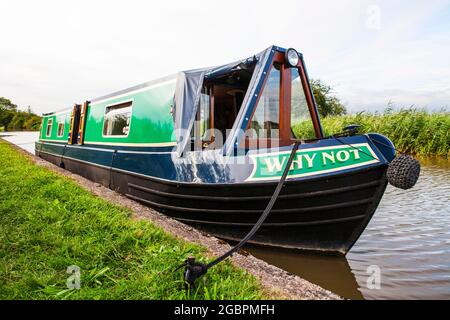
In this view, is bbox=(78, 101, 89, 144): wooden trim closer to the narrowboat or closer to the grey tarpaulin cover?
the narrowboat

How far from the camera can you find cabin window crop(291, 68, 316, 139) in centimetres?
486

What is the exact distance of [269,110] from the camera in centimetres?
468

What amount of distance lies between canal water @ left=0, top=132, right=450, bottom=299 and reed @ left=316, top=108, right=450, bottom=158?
7192 millimetres

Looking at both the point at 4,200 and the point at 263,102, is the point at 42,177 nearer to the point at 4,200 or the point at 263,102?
the point at 4,200

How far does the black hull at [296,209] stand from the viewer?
3539 millimetres

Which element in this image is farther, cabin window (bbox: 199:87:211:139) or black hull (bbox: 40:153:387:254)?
cabin window (bbox: 199:87:211:139)

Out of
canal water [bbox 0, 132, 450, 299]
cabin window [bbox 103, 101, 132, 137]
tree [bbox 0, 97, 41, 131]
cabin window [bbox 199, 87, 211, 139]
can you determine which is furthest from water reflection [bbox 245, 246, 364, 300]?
tree [bbox 0, 97, 41, 131]

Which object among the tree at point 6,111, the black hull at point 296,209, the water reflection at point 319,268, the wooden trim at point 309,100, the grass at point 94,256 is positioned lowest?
the water reflection at point 319,268

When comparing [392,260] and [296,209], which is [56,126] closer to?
[296,209]

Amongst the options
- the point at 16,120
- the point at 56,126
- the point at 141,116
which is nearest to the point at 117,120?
the point at 141,116

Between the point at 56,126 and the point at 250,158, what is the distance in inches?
428

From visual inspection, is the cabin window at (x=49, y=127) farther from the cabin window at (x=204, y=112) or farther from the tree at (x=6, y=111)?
the tree at (x=6, y=111)

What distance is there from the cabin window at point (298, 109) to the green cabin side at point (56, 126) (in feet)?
27.3

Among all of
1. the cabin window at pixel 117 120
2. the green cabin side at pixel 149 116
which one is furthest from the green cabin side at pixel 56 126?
the green cabin side at pixel 149 116
